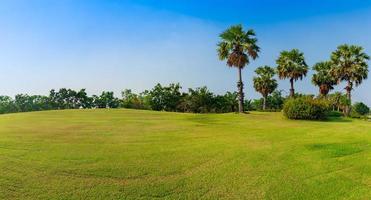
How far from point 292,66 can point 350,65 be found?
8.41m

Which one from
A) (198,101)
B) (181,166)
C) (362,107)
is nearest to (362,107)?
(362,107)

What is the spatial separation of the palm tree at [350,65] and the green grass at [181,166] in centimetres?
3051

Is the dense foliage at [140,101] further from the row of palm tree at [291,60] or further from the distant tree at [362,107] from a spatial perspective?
the distant tree at [362,107]

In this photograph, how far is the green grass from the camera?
1081cm

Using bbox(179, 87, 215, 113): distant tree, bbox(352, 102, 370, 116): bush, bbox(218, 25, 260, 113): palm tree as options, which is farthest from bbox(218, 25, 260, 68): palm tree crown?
bbox(352, 102, 370, 116): bush

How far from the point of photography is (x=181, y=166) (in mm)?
12984

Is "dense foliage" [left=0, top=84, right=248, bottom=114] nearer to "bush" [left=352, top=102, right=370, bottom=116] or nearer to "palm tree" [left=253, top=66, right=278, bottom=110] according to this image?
"palm tree" [left=253, top=66, right=278, bottom=110]

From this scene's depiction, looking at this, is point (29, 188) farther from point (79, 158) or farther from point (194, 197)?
point (194, 197)

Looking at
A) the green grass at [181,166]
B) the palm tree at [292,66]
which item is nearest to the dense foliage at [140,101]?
the palm tree at [292,66]

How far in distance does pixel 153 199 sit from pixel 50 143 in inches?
305

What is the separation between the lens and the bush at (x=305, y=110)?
29625 millimetres

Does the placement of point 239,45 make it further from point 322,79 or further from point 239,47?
point 322,79

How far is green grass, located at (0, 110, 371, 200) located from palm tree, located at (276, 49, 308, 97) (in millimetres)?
35815

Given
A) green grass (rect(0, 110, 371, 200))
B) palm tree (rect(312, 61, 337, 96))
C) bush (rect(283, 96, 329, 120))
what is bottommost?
green grass (rect(0, 110, 371, 200))
